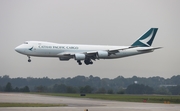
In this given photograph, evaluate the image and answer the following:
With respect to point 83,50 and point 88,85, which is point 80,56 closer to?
point 83,50

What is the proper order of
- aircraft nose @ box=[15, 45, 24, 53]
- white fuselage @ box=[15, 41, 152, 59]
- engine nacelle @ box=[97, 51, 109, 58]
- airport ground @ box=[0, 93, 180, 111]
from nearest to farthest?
airport ground @ box=[0, 93, 180, 111] < white fuselage @ box=[15, 41, 152, 59] < aircraft nose @ box=[15, 45, 24, 53] < engine nacelle @ box=[97, 51, 109, 58]

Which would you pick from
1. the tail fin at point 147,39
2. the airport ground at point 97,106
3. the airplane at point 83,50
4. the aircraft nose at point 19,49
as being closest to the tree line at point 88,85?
the airplane at point 83,50

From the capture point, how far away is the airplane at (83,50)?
87.6 m

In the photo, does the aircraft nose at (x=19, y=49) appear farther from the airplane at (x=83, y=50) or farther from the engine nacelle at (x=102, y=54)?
the engine nacelle at (x=102, y=54)

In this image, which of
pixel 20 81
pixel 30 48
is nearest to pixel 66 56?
pixel 30 48

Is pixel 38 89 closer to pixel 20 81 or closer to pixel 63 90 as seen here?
pixel 63 90

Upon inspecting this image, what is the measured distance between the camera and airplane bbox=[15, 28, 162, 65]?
87.6 m

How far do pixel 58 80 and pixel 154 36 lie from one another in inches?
1347

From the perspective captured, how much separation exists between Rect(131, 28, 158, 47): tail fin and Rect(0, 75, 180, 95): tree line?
14858 mm

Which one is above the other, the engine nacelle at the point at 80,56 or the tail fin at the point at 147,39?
the tail fin at the point at 147,39

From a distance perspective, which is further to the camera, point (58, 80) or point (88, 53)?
point (58, 80)

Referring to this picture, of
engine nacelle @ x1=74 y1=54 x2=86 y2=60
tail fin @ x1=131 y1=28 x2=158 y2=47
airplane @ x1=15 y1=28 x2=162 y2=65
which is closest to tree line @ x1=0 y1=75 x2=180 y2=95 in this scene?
airplane @ x1=15 y1=28 x2=162 y2=65

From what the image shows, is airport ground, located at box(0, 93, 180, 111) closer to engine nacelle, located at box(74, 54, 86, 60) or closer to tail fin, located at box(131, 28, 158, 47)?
engine nacelle, located at box(74, 54, 86, 60)

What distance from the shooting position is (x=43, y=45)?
87625 mm
